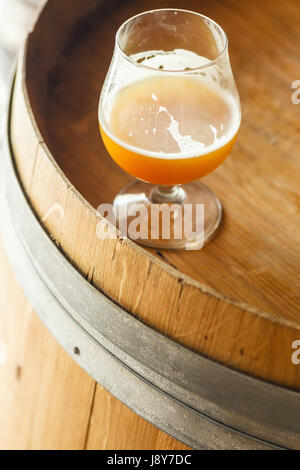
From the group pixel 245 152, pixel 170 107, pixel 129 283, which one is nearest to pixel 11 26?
pixel 245 152

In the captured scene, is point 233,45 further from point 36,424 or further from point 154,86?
point 36,424

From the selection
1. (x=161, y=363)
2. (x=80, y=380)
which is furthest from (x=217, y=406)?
(x=80, y=380)

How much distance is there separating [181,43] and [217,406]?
57cm

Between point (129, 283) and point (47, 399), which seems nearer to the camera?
point (129, 283)

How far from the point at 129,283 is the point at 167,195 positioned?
12.3 inches

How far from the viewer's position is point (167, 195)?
1.06m

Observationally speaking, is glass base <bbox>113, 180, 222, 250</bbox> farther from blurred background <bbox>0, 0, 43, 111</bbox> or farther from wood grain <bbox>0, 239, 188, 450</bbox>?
blurred background <bbox>0, 0, 43, 111</bbox>

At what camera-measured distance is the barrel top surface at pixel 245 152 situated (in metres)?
0.95

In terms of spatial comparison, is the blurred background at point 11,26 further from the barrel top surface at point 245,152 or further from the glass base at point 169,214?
the glass base at point 169,214

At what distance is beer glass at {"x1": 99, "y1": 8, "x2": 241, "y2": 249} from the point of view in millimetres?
917

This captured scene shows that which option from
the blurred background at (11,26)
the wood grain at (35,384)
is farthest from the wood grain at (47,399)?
the blurred background at (11,26)

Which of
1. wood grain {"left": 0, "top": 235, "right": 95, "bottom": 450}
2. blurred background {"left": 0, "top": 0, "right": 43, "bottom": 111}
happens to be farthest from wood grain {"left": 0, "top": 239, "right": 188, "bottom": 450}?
blurred background {"left": 0, "top": 0, "right": 43, "bottom": 111}

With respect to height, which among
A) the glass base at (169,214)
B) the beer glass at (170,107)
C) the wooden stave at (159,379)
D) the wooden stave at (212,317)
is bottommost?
the wooden stave at (159,379)

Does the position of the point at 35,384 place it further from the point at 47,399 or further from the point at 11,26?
the point at 11,26
